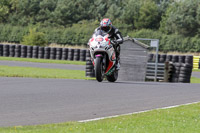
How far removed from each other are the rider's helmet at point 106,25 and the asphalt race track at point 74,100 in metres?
1.62

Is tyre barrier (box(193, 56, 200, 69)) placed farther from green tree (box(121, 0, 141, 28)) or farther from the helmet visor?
green tree (box(121, 0, 141, 28))

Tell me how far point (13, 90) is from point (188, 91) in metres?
4.72

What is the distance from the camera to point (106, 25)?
1163cm

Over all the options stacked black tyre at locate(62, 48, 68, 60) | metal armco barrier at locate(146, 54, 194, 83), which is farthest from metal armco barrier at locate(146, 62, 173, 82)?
stacked black tyre at locate(62, 48, 68, 60)

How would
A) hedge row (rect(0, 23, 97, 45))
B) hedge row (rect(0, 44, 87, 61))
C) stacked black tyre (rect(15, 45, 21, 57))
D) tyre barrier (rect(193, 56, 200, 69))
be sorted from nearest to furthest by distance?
hedge row (rect(0, 44, 87, 61))
stacked black tyre (rect(15, 45, 21, 57))
tyre barrier (rect(193, 56, 200, 69))
hedge row (rect(0, 23, 97, 45))

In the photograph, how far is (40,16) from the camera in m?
68.9

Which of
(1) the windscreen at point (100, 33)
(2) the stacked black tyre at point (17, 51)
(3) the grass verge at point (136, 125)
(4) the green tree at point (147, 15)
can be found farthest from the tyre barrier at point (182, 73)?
(4) the green tree at point (147, 15)

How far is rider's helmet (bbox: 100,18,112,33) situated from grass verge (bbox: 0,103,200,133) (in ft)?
14.9

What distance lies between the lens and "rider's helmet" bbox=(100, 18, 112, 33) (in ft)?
38.0

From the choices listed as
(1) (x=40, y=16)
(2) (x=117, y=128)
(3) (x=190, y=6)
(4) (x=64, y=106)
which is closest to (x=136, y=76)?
(4) (x=64, y=106)

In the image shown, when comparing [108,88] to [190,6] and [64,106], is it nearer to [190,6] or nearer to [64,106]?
[64,106]

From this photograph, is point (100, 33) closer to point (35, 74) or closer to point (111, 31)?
point (111, 31)

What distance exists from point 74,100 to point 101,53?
11.3 ft

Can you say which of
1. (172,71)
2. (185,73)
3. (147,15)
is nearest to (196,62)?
(172,71)
